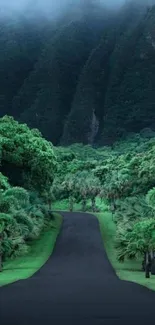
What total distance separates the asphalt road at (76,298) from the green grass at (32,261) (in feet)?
3.11

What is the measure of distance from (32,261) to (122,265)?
24.6ft

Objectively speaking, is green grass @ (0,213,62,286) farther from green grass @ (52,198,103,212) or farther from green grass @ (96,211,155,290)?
green grass @ (52,198,103,212)

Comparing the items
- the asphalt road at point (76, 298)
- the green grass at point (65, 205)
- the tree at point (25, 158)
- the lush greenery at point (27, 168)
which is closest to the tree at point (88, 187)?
the green grass at point (65, 205)

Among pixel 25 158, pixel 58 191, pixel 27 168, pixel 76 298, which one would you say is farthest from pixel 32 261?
pixel 58 191

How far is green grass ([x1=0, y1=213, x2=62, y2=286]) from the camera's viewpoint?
37875mm

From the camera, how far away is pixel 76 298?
85.1 ft

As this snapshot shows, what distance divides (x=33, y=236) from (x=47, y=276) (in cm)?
2190

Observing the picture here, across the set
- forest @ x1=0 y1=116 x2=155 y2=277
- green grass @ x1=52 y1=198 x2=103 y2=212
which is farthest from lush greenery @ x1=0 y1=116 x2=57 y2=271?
green grass @ x1=52 y1=198 x2=103 y2=212

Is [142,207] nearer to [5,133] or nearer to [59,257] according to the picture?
[59,257]

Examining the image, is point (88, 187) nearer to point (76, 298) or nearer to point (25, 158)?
point (25, 158)

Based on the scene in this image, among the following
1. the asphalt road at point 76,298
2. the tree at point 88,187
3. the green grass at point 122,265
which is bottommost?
the asphalt road at point 76,298

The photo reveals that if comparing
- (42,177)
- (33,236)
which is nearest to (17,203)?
(33,236)

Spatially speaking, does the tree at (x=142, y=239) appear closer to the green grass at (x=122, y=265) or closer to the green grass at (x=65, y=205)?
the green grass at (x=122, y=265)

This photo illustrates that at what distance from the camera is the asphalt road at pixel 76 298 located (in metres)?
19.8
